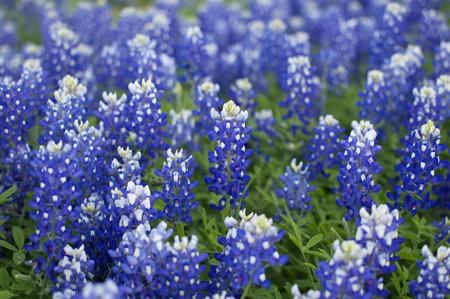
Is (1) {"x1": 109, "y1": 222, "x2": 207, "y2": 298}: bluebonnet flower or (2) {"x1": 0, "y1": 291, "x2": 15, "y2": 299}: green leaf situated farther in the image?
(2) {"x1": 0, "y1": 291, "x2": 15, "y2": 299}: green leaf

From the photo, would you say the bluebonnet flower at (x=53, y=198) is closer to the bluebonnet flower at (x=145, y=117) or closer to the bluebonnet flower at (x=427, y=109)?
the bluebonnet flower at (x=145, y=117)

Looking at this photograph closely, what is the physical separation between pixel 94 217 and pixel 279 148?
2627 millimetres

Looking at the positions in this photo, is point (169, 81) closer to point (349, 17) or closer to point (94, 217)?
point (94, 217)

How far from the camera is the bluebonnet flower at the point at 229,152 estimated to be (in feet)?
14.5

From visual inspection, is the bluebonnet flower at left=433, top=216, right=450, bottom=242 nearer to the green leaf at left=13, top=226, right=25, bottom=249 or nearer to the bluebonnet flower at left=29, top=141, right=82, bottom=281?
the bluebonnet flower at left=29, top=141, right=82, bottom=281

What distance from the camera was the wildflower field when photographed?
369cm

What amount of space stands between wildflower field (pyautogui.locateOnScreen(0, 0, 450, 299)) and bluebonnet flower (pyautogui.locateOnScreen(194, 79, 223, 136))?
0.02 m

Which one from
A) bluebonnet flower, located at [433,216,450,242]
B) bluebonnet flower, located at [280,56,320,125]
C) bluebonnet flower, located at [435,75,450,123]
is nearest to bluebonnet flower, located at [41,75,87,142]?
bluebonnet flower, located at [280,56,320,125]

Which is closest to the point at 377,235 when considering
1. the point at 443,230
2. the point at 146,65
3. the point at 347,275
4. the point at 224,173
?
the point at 347,275

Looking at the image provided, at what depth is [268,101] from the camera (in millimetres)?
7301

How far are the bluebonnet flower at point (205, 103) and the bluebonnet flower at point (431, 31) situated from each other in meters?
3.47

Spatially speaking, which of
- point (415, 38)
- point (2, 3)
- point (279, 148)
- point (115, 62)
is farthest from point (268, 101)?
point (2, 3)

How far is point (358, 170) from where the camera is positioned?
4371 millimetres

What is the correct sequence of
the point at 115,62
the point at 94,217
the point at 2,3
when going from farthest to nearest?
the point at 2,3
the point at 115,62
the point at 94,217
